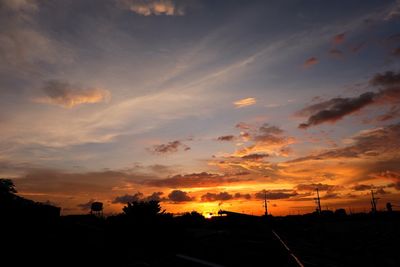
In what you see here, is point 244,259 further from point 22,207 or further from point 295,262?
point 22,207

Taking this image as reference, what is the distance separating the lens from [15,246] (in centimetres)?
945

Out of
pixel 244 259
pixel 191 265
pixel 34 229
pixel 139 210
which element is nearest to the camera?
pixel 191 265

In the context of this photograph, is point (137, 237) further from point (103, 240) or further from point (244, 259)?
point (244, 259)

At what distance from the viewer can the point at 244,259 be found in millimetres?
9898

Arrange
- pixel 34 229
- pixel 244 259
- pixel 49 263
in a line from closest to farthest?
pixel 49 263 < pixel 244 259 < pixel 34 229

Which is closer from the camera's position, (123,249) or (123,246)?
(123,249)

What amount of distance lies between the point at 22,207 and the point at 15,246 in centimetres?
216

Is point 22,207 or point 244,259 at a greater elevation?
point 22,207

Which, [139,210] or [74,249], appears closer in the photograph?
[74,249]

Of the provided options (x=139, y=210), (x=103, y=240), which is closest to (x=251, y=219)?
(x=139, y=210)

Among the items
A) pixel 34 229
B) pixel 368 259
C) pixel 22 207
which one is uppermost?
pixel 22 207

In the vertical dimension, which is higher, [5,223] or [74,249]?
[5,223]

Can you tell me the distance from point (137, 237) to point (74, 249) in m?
4.41

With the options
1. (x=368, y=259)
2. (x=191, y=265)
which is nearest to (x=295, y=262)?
(x=191, y=265)
